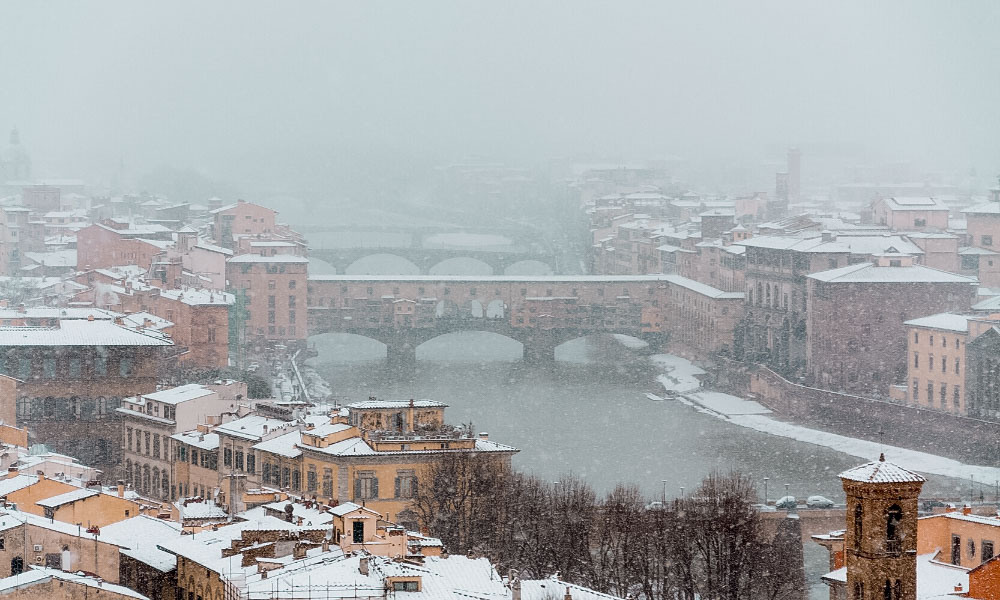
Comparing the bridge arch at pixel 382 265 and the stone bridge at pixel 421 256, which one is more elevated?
the stone bridge at pixel 421 256

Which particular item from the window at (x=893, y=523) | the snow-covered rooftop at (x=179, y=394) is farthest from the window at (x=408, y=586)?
the snow-covered rooftop at (x=179, y=394)

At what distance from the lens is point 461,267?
5278cm

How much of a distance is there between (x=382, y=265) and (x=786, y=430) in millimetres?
27074

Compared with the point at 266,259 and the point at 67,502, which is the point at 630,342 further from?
the point at 67,502

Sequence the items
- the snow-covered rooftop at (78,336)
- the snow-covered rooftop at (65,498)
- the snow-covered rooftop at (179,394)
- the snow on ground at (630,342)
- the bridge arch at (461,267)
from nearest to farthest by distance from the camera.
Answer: the snow-covered rooftop at (65,498)
the snow-covered rooftop at (179,394)
the snow-covered rooftop at (78,336)
the snow on ground at (630,342)
the bridge arch at (461,267)

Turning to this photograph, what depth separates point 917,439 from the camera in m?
23.0

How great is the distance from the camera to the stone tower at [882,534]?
8.40 m

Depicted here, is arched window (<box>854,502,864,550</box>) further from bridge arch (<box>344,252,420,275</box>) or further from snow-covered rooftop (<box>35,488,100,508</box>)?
bridge arch (<box>344,252,420,275</box>)

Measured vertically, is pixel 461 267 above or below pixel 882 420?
below

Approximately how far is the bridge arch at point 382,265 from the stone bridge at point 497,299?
41.9 feet

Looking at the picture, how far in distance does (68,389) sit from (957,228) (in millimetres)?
21822

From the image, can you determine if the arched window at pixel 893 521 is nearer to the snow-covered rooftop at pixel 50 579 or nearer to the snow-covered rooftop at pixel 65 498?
the snow-covered rooftop at pixel 50 579

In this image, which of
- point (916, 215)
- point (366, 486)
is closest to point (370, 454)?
point (366, 486)

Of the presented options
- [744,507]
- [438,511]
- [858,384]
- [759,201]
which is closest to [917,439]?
[858,384]
